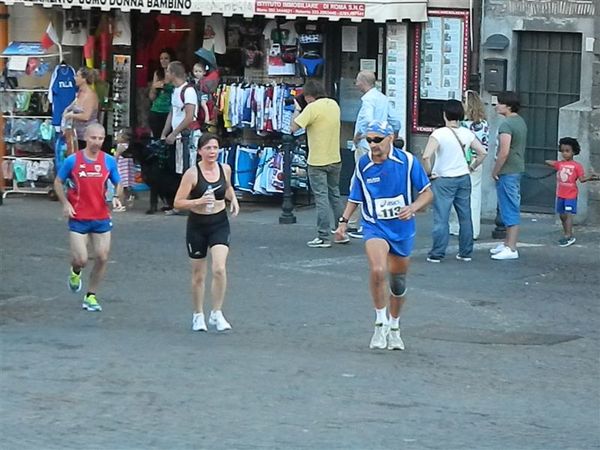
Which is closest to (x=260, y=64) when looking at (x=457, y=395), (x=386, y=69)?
(x=386, y=69)

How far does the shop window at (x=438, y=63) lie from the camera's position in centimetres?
1827

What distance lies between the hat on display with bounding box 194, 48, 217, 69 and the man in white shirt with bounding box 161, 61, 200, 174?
1.59 ft

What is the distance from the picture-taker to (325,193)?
16.1 metres

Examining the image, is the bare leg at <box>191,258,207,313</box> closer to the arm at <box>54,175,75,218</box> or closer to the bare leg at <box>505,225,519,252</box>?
the arm at <box>54,175,75,218</box>

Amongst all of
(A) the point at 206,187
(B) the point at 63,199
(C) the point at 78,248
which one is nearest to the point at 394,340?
(A) the point at 206,187

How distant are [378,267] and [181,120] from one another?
27.3 ft

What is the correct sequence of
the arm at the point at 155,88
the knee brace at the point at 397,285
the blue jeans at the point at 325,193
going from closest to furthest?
the knee brace at the point at 397,285 → the blue jeans at the point at 325,193 → the arm at the point at 155,88

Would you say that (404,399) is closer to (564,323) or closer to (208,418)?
(208,418)

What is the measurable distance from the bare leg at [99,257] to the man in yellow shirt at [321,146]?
3884 mm

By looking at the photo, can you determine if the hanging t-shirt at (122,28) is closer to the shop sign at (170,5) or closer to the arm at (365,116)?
the shop sign at (170,5)

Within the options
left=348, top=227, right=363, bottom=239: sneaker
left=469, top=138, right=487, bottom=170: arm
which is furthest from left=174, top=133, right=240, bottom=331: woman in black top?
left=348, top=227, right=363, bottom=239: sneaker

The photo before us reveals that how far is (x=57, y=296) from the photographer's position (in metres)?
13.1

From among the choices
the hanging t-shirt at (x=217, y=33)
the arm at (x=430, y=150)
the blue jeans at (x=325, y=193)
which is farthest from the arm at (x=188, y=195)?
the hanging t-shirt at (x=217, y=33)

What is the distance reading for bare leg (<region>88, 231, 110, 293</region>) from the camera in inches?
481
